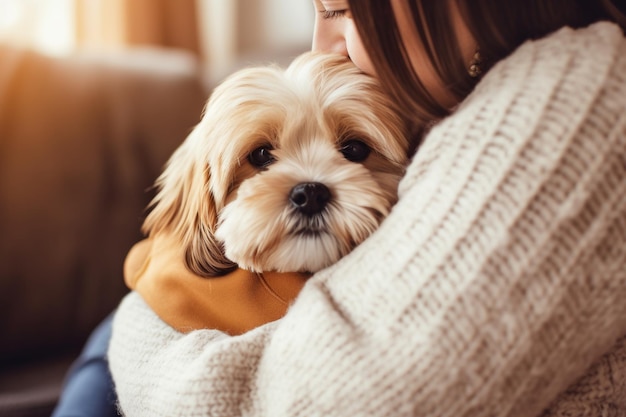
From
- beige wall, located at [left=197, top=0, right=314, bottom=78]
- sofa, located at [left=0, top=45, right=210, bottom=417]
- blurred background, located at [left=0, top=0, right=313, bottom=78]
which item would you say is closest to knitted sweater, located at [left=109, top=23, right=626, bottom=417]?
sofa, located at [left=0, top=45, right=210, bottom=417]

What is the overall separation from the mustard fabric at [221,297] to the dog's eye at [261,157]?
192 millimetres

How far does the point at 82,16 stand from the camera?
317 cm

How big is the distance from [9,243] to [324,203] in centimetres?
145

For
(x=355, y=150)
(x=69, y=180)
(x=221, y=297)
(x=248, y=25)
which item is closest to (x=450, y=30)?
(x=355, y=150)

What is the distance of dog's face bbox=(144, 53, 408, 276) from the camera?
1024 mm

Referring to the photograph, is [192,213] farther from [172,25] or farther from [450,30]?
[172,25]

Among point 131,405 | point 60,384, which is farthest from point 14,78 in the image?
point 131,405

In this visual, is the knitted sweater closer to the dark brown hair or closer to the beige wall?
the dark brown hair

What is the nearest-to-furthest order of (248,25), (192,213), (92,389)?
1. (192,213)
2. (92,389)
3. (248,25)

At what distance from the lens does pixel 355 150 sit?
1.17 meters

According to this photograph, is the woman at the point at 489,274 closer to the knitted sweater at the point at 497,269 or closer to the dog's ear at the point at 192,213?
the knitted sweater at the point at 497,269

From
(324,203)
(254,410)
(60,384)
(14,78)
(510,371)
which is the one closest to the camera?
(510,371)

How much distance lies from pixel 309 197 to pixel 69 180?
1.42 m

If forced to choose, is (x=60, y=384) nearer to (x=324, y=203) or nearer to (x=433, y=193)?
(x=324, y=203)
